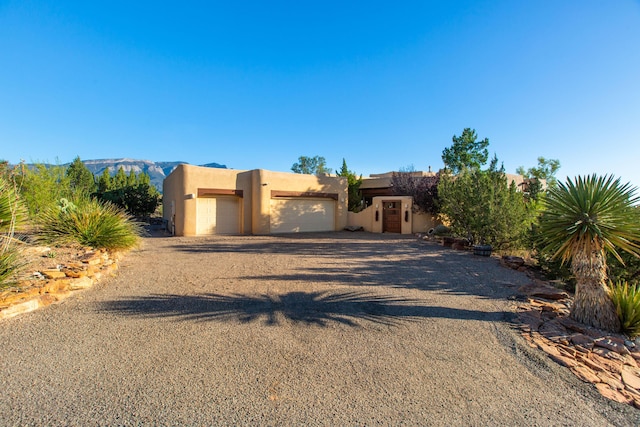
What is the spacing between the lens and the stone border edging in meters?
4.70

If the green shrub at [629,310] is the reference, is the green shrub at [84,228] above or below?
above

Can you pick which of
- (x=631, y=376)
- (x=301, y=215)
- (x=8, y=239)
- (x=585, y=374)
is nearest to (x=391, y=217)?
(x=301, y=215)

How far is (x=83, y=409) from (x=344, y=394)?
2.35 m

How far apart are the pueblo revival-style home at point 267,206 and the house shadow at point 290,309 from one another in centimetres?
1178

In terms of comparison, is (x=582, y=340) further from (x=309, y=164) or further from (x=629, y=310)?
(x=309, y=164)

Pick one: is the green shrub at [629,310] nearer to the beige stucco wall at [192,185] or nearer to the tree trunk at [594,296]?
the tree trunk at [594,296]

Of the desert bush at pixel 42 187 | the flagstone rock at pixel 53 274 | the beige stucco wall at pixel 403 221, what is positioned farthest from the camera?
the beige stucco wall at pixel 403 221

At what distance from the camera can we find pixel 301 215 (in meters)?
20.3

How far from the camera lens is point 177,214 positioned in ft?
55.2

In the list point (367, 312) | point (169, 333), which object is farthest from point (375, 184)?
point (169, 333)

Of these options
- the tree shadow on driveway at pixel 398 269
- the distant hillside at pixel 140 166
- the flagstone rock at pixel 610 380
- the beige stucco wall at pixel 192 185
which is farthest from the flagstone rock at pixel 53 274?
the distant hillside at pixel 140 166

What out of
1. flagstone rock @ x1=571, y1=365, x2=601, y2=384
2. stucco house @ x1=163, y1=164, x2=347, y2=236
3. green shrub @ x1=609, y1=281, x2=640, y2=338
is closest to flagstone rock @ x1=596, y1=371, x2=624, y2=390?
flagstone rock @ x1=571, y1=365, x2=601, y2=384

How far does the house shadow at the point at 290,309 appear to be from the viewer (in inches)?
188

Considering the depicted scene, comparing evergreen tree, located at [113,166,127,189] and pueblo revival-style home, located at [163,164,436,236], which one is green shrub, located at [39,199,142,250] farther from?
evergreen tree, located at [113,166,127,189]
